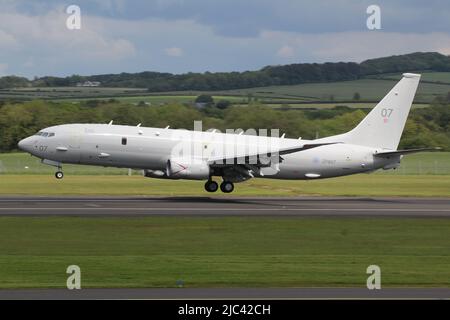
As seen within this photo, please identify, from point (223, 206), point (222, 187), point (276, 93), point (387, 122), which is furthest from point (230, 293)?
point (276, 93)

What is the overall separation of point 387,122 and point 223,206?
13.2m

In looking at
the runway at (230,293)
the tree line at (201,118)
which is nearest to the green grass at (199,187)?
the tree line at (201,118)

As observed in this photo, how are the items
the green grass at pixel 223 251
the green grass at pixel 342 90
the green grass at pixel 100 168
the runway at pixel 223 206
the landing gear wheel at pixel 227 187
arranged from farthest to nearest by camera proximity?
the green grass at pixel 342 90
the green grass at pixel 100 168
the landing gear wheel at pixel 227 187
the runway at pixel 223 206
the green grass at pixel 223 251

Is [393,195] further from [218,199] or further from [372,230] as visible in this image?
[372,230]

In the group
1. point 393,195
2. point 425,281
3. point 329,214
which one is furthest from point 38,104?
point 425,281

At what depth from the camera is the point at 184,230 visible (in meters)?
35.7

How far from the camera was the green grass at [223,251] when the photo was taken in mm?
24188

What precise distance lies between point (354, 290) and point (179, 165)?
27677 mm

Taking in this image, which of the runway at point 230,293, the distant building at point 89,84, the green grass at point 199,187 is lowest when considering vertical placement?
the runway at point 230,293

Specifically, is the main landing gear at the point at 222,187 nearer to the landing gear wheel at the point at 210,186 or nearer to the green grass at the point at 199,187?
the landing gear wheel at the point at 210,186

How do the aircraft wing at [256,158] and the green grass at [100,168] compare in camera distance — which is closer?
the aircraft wing at [256,158]

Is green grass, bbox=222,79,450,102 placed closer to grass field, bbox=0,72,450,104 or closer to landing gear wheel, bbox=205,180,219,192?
grass field, bbox=0,72,450,104

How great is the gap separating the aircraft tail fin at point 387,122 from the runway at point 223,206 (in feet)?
11.1

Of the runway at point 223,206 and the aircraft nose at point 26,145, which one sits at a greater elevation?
the aircraft nose at point 26,145
